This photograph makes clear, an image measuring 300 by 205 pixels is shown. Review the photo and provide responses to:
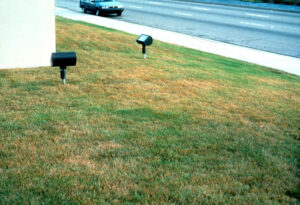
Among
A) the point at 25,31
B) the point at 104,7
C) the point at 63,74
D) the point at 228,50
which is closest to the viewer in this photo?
the point at 63,74

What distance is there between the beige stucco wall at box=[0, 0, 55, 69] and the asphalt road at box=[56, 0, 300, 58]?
10.1 meters

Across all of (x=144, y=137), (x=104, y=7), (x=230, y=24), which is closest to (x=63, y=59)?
(x=144, y=137)

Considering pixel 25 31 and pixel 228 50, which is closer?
pixel 25 31

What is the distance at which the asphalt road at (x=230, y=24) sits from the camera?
16781mm

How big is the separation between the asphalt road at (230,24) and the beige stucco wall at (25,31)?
33.1ft

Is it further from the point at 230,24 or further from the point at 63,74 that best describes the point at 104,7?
the point at 63,74

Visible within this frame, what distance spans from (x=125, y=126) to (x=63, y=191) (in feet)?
6.12

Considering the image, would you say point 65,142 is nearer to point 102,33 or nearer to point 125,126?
point 125,126

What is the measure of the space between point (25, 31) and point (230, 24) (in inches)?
610

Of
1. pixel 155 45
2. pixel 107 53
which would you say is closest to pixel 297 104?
pixel 107 53

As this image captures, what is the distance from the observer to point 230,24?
69.8 ft

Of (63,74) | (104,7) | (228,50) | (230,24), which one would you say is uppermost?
(63,74)

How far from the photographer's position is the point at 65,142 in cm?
480

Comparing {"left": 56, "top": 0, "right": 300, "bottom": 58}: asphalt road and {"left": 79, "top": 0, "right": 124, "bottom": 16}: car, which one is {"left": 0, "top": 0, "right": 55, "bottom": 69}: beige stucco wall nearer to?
{"left": 56, "top": 0, "right": 300, "bottom": 58}: asphalt road
